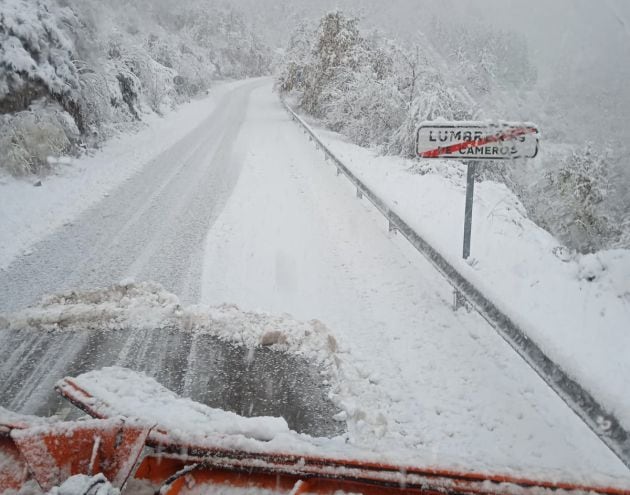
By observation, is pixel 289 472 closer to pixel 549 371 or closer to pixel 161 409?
pixel 161 409

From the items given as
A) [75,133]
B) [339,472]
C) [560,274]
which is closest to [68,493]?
[339,472]

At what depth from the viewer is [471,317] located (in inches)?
149

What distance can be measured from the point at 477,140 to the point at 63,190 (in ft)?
25.3

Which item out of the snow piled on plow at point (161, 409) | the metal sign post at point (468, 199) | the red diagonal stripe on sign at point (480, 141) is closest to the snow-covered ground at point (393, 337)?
the metal sign post at point (468, 199)

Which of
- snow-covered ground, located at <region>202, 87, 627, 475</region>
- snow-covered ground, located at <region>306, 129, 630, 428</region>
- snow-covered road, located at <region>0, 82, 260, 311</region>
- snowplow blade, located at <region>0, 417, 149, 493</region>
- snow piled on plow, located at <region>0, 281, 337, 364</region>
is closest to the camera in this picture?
snowplow blade, located at <region>0, 417, 149, 493</region>

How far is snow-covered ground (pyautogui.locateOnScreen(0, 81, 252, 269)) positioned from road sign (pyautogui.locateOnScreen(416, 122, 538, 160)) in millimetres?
5082

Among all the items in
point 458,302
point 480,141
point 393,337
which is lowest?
point 393,337

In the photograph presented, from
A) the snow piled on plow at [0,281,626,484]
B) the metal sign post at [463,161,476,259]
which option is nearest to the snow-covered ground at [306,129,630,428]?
the metal sign post at [463,161,476,259]

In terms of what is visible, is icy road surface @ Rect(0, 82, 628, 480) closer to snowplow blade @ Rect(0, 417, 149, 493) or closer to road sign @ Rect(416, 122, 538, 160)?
snowplow blade @ Rect(0, 417, 149, 493)

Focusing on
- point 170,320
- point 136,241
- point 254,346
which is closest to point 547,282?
point 254,346

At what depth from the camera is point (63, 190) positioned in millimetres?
7996

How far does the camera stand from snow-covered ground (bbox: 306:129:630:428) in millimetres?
2758

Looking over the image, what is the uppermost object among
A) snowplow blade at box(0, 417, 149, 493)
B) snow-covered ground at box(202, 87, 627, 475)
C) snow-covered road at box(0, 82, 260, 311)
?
snowplow blade at box(0, 417, 149, 493)

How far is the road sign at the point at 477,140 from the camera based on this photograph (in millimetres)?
3824
